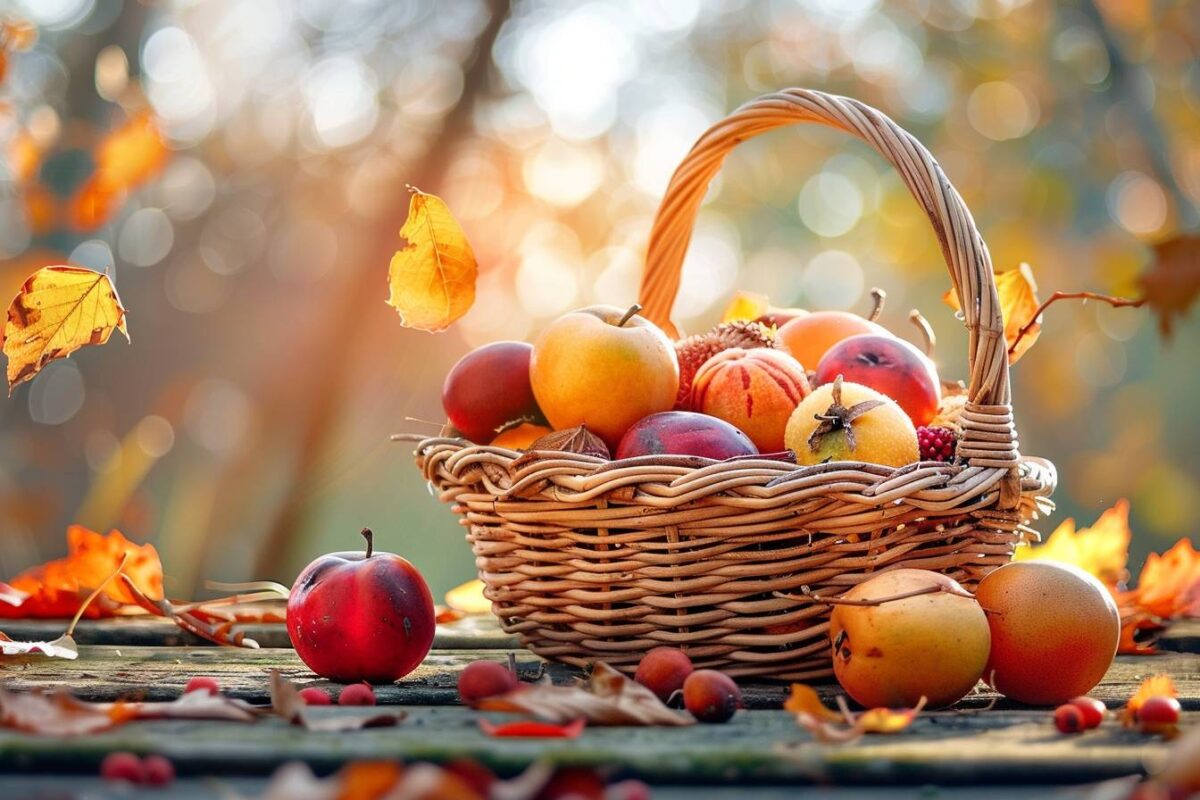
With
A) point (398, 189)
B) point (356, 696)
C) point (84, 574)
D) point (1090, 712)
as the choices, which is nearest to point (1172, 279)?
point (1090, 712)

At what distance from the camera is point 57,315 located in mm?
1267

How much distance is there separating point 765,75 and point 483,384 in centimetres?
523

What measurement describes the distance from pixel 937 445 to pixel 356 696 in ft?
2.24

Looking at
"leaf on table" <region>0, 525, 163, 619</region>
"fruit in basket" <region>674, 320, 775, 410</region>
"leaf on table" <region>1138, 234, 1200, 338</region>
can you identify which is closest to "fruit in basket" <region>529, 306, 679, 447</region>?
"fruit in basket" <region>674, 320, 775, 410</region>

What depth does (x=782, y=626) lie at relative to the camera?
1.16 metres

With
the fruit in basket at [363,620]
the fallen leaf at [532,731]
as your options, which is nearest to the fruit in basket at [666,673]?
the fallen leaf at [532,731]

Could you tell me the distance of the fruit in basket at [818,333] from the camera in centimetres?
159

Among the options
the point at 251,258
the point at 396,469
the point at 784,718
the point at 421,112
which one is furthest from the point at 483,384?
the point at 396,469

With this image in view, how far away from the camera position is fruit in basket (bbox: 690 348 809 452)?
1.35 m

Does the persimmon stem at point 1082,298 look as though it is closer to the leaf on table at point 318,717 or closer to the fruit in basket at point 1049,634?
the fruit in basket at point 1049,634

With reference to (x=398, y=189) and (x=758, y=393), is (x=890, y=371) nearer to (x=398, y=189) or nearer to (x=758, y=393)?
(x=758, y=393)

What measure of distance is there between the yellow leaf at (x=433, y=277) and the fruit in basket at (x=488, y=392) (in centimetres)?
7

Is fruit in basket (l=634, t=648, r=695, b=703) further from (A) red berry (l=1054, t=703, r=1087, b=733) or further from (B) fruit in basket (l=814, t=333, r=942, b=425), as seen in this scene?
(B) fruit in basket (l=814, t=333, r=942, b=425)

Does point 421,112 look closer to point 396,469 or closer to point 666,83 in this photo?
point 666,83
